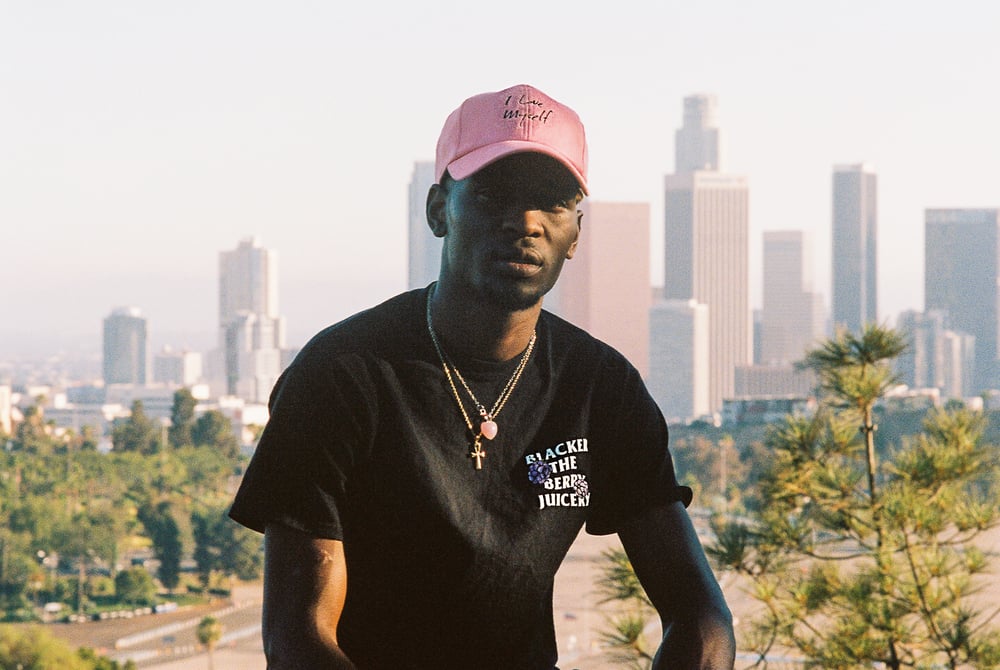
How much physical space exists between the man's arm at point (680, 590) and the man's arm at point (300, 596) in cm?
26

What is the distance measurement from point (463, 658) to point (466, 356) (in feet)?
0.80

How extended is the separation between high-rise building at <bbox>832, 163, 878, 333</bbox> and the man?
11390 centimetres

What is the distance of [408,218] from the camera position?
339ft

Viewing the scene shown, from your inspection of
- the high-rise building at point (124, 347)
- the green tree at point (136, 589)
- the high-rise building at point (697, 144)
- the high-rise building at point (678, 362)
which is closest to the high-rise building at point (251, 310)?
the high-rise building at point (124, 347)

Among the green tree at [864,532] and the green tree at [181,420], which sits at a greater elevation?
the green tree at [864,532]

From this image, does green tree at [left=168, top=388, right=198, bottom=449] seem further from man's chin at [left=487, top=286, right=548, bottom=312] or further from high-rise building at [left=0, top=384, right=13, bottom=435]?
man's chin at [left=487, top=286, right=548, bottom=312]

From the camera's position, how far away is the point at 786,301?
391 feet

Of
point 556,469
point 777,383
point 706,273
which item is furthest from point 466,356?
point 706,273

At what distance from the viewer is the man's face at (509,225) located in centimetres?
141

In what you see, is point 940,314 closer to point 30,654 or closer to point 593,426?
point 30,654

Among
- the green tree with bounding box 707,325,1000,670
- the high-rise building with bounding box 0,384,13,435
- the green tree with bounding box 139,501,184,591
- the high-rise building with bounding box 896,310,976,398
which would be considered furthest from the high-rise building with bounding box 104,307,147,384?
the green tree with bounding box 707,325,1000,670

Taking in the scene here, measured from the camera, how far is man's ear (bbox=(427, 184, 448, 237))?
146cm

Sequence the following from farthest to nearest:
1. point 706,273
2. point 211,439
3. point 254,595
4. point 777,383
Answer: point 706,273 < point 777,383 < point 211,439 < point 254,595

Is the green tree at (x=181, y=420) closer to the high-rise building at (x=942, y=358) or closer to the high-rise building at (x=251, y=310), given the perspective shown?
the high-rise building at (x=942, y=358)
